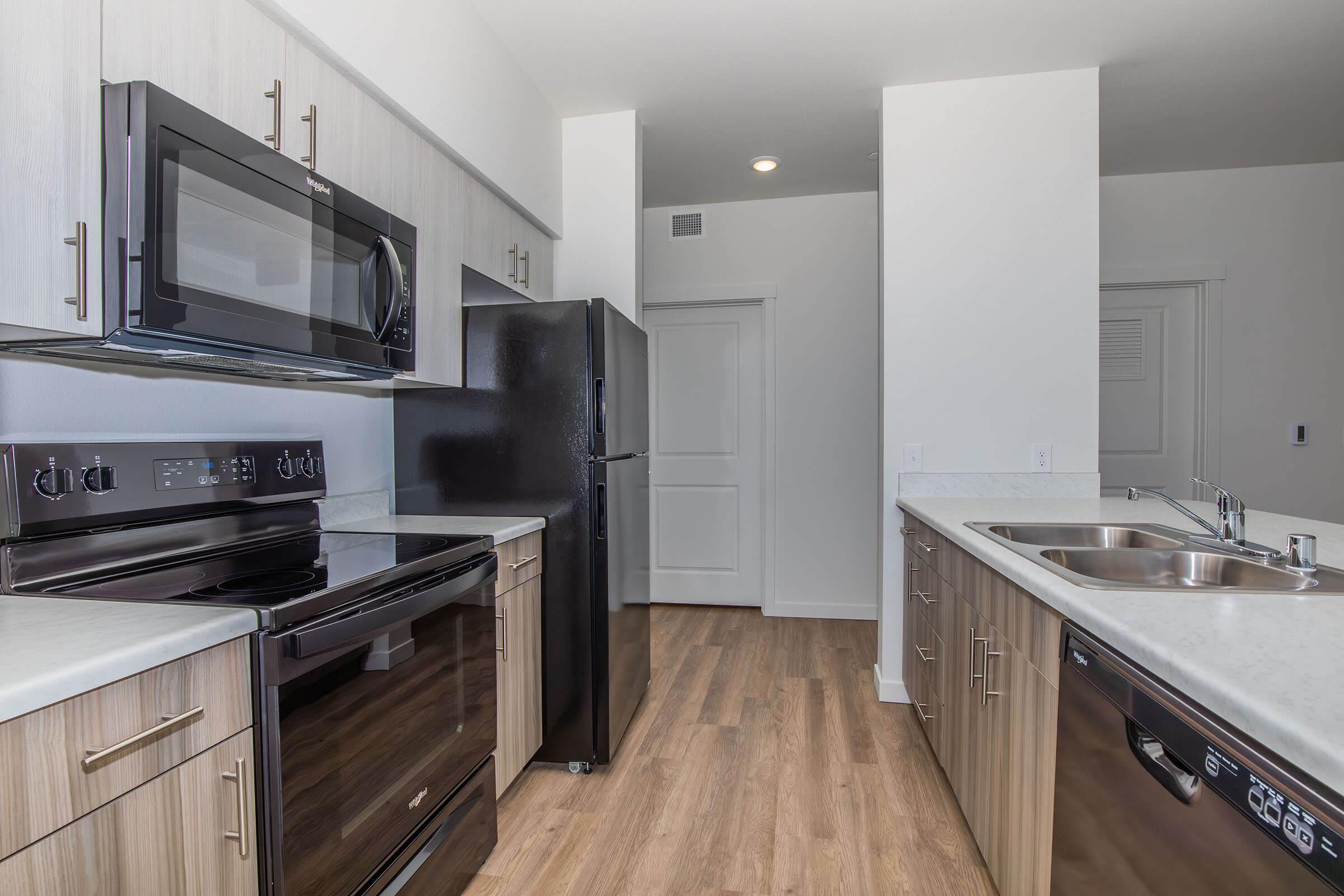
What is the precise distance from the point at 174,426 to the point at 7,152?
2.43 feet

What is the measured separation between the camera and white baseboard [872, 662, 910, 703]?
2836 mm

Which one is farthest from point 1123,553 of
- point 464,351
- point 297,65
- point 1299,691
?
point 297,65

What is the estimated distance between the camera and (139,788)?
2.80 feet

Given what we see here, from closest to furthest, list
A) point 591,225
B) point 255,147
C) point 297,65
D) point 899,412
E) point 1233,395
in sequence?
point 255,147, point 297,65, point 899,412, point 591,225, point 1233,395

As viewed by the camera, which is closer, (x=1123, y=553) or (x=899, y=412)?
(x=1123, y=553)

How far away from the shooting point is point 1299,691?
2.21 ft

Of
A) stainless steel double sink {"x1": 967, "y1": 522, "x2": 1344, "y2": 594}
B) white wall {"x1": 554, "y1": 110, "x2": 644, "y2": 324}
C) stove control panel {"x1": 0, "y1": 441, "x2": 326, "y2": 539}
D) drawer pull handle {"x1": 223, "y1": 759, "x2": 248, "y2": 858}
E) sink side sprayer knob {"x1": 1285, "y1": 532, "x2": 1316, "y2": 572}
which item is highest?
white wall {"x1": 554, "y1": 110, "x2": 644, "y2": 324}

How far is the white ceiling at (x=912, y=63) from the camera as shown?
2.30 meters

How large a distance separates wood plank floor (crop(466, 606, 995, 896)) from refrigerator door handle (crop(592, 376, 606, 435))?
1.16m

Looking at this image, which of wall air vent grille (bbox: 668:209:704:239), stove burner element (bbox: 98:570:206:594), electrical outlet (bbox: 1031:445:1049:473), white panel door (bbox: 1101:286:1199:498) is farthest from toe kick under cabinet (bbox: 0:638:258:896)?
white panel door (bbox: 1101:286:1199:498)

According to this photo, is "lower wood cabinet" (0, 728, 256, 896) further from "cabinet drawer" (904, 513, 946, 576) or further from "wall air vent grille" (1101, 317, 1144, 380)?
"wall air vent grille" (1101, 317, 1144, 380)

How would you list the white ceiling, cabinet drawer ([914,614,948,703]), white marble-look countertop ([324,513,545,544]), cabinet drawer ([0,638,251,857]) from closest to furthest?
cabinet drawer ([0,638,251,857]) < white marble-look countertop ([324,513,545,544]) < cabinet drawer ([914,614,948,703]) < the white ceiling

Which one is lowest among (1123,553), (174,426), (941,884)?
(941,884)

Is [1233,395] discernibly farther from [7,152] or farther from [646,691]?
[7,152]
